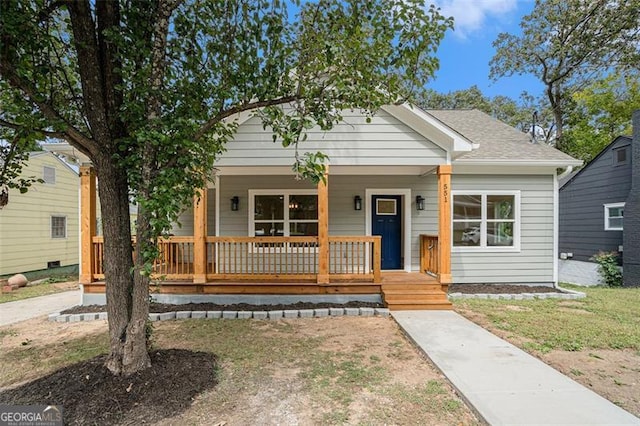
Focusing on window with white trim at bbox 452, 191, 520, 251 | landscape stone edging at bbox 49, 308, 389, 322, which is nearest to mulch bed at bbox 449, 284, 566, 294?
window with white trim at bbox 452, 191, 520, 251

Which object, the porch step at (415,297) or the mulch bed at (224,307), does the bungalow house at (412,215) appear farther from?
the mulch bed at (224,307)

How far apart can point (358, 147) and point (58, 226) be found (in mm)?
13323

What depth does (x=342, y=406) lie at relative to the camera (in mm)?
3148

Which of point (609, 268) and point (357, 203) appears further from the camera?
point (609, 268)

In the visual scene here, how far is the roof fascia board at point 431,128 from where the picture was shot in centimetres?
651

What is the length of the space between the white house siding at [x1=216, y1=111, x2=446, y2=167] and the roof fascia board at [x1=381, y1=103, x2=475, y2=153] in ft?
0.32

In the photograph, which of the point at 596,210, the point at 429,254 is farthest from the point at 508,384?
the point at 596,210

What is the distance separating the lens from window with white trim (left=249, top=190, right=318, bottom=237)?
28.1 feet

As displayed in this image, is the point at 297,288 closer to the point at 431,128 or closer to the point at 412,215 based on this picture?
the point at 412,215

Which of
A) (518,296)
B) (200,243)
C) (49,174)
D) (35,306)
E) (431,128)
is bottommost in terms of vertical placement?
(35,306)

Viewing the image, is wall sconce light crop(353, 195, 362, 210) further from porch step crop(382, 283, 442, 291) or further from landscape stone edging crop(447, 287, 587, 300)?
landscape stone edging crop(447, 287, 587, 300)

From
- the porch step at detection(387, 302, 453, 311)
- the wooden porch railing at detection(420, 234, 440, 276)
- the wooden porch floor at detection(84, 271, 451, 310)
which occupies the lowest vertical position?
the porch step at detection(387, 302, 453, 311)

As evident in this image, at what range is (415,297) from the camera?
21.8 ft

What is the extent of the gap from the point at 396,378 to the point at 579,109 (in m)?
25.4
